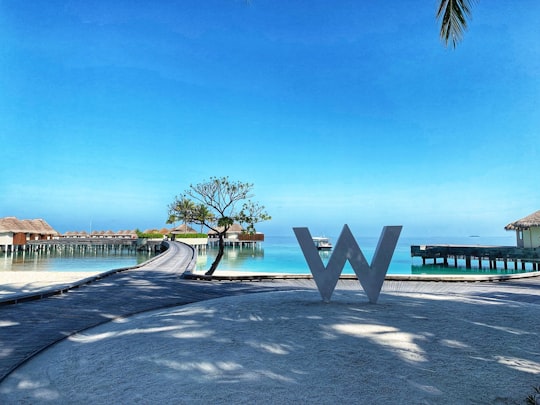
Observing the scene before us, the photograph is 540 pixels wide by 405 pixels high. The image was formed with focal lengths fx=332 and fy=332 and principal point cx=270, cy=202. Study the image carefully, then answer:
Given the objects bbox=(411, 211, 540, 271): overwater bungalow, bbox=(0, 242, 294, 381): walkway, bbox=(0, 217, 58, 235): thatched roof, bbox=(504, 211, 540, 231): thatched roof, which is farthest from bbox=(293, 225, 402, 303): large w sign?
bbox=(0, 217, 58, 235): thatched roof

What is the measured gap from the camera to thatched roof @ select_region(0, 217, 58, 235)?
53.2 metres

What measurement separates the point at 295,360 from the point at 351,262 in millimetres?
4169

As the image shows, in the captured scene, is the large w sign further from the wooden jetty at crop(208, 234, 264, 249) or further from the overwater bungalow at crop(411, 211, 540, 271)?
the wooden jetty at crop(208, 234, 264, 249)

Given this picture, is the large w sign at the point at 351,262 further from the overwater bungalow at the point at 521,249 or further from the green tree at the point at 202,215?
the overwater bungalow at the point at 521,249

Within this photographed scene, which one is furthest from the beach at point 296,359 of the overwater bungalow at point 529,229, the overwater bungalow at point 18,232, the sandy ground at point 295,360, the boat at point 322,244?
the boat at point 322,244

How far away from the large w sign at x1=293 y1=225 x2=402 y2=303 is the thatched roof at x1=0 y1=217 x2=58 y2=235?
61482mm

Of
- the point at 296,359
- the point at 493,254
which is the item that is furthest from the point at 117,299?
the point at 493,254

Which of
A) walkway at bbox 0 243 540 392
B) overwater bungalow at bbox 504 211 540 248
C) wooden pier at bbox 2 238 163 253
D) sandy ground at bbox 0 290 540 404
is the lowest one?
walkway at bbox 0 243 540 392

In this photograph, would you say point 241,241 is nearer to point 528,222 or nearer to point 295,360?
point 528,222

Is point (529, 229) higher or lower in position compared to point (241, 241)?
higher

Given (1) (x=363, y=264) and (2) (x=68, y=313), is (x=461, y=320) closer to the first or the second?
(1) (x=363, y=264)

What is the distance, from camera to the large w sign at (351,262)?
8148mm

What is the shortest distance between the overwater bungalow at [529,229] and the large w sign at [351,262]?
32.2 m

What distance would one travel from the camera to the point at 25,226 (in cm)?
5878
